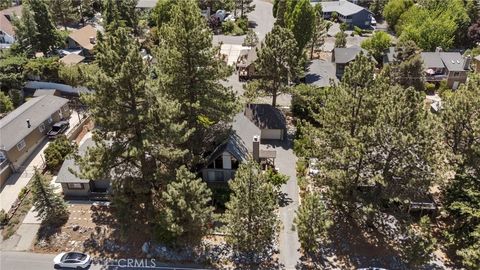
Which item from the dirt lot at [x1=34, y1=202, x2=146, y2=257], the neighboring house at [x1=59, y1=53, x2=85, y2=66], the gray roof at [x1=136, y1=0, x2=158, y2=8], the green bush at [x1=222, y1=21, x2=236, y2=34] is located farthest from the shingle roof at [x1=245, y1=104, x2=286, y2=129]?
the gray roof at [x1=136, y1=0, x2=158, y2=8]

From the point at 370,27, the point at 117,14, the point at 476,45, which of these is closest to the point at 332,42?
the point at 370,27

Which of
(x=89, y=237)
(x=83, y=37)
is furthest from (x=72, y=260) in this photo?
(x=83, y=37)

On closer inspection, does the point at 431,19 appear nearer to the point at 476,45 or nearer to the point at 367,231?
the point at 476,45

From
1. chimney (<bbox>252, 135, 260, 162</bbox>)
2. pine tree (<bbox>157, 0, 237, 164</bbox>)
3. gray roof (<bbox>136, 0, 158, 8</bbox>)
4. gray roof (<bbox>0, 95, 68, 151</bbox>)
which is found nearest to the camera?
pine tree (<bbox>157, 0, 237, 164</bbox>)

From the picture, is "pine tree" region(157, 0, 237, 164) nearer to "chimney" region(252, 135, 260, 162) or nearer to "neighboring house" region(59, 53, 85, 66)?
"chimney" region(252, 135, 260, 162)

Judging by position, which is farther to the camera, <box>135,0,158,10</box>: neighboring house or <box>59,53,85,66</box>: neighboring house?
<box>135,0,158,10</box>: neighboring house

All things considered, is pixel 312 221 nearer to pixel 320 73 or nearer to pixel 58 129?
pixel 58 129
